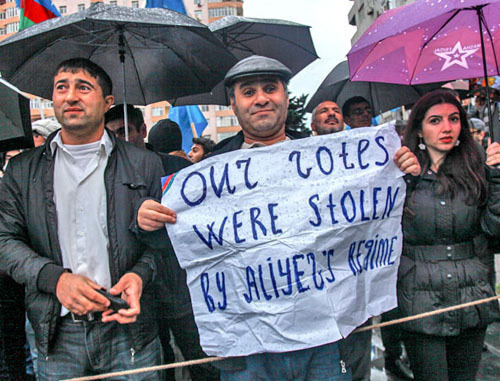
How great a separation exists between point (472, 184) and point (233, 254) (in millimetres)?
1403

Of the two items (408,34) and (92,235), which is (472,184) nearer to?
(408,34)

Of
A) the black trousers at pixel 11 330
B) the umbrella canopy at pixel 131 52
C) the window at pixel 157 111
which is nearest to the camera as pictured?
the umbrella canopy at pixel 131 52

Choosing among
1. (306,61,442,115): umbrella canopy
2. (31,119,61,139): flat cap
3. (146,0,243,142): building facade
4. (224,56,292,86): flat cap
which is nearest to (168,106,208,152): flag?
(306,61,442,115): umbrella canopy

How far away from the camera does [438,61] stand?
11.5ft

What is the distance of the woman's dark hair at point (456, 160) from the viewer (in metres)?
2.48

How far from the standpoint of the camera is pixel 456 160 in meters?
2.58

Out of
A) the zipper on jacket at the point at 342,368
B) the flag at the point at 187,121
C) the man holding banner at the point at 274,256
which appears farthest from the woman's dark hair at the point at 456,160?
the flag at the point at 187,121

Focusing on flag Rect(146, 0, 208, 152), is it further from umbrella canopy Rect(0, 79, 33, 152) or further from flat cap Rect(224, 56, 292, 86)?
flat cap Rect(224, 56, 292, 86)

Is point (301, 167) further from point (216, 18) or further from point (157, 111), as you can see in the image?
point (216, 18)

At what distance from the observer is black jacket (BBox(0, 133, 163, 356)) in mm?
1997

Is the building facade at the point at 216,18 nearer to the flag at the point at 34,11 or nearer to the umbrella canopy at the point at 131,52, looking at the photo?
the flag at the point at 34,11

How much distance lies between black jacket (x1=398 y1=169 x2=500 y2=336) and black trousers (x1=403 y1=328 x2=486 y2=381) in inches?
3.0

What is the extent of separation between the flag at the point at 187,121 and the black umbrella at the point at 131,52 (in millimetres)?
2986

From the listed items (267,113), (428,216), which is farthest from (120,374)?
(428,216)
